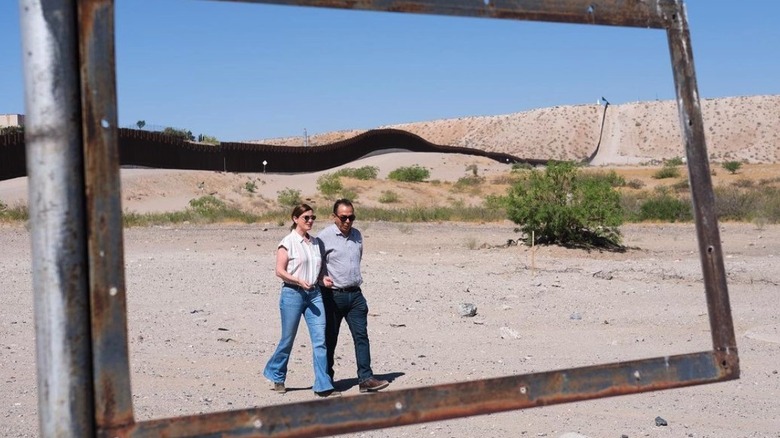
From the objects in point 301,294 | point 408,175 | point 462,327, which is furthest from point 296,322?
point 408,175

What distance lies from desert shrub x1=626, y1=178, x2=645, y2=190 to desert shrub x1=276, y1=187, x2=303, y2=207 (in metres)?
17.7

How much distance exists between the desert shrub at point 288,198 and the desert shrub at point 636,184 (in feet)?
58.1

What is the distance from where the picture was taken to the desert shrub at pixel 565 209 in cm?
2153

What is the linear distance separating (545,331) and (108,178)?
11.2 meters

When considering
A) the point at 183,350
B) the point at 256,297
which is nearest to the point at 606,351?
the point at 183,350

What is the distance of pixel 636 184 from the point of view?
50.2 meters

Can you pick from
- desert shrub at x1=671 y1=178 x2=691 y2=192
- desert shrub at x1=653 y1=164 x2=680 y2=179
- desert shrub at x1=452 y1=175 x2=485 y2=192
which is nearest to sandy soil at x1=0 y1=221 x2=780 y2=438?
desert shrub at x1=671 y1=178 x2=691 y2=192

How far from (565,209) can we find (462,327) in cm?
904

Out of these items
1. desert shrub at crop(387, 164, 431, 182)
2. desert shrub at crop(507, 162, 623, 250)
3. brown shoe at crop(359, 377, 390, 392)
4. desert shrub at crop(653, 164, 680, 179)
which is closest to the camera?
brown shoe at crop(359, 377, 390, 392)

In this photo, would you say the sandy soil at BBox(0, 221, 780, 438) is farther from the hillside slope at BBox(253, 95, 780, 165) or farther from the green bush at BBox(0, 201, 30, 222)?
the hillside slope at BBox(253, 95, 780, 165)

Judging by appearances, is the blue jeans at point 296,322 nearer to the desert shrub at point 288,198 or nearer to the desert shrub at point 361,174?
the desert shrub at point 288,198

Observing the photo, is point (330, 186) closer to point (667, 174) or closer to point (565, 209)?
point (565, 209)

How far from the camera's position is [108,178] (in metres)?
1.79

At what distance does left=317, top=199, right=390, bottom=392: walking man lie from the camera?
882 centimetres
